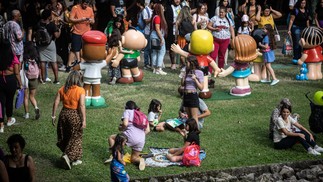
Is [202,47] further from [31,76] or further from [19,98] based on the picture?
[19,98]

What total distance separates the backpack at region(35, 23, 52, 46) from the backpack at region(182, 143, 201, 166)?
20.6 ft

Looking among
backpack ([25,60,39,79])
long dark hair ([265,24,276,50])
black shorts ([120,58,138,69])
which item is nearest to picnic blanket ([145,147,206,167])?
backpack ([25,60,39,79])

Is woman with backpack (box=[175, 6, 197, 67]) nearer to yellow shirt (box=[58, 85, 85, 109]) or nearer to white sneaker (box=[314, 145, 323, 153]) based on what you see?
white sneaker (box=[314, 145, 323, 153])

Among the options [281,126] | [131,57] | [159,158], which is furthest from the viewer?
[131,57]

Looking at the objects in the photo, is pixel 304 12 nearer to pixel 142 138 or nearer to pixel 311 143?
pixel 311 143

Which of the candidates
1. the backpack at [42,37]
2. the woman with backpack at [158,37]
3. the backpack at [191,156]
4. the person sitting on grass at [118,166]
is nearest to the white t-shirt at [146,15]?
the woman with backpack at [158,37]

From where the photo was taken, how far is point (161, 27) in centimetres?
1852

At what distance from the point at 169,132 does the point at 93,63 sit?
2689 millimetres

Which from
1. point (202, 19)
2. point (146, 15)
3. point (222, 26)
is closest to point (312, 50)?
point (222, 26)

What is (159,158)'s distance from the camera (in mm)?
11516

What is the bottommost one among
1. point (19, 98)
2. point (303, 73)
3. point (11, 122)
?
point (303, 73)

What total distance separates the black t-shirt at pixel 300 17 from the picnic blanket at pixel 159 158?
8959 mm

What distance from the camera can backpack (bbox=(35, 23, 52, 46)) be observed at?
16.2 metres

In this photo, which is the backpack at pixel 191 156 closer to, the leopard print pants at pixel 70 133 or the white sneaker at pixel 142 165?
the white sneaker at pixel 142 165
